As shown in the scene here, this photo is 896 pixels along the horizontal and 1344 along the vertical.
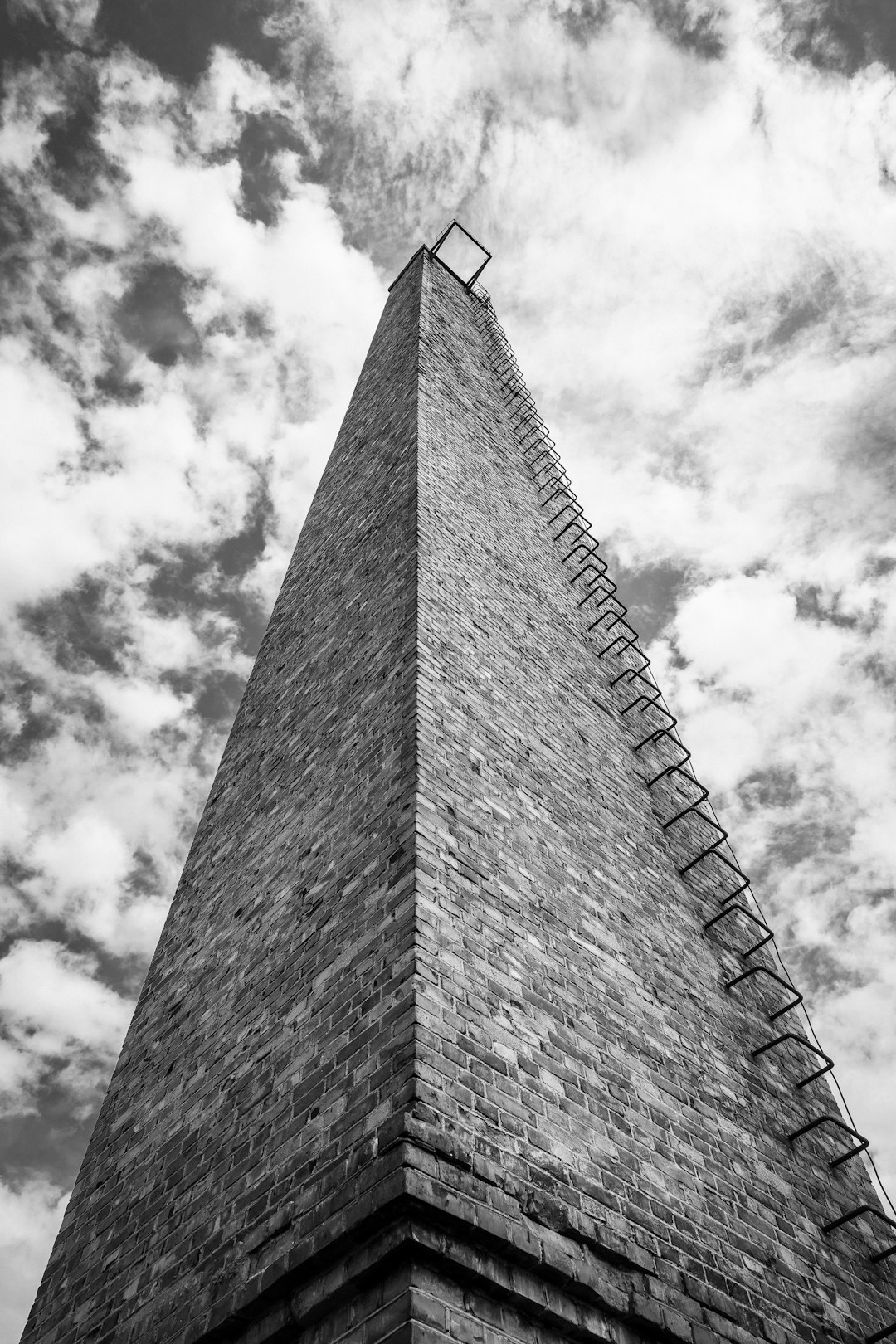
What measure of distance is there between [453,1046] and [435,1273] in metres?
0.74

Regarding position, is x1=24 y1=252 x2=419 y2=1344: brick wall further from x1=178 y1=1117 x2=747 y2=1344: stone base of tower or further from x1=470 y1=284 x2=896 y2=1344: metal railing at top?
x1=470 y1=284 x2=896 y2=1344: metal railing at top

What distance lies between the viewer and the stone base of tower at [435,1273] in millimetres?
2684

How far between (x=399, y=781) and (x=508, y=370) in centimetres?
976

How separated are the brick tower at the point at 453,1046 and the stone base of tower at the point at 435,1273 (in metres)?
0.01

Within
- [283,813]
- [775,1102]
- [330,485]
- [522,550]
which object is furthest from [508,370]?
[775,1102]

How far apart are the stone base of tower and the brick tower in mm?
11

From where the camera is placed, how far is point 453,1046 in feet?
10.9

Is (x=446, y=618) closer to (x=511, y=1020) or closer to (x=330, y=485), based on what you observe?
(x=511, y=1020)

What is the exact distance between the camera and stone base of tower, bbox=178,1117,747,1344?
268 cm

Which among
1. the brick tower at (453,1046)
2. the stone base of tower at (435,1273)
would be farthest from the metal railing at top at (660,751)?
the stone base of tower at (435,1273)

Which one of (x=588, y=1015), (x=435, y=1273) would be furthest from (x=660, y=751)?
(x=435, y=1273)

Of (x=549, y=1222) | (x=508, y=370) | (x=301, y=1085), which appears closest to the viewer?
(x=549, y=1222)

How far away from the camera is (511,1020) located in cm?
371

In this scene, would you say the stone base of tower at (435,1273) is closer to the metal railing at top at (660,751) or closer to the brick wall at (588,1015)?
the brick wall at (588,1015)
